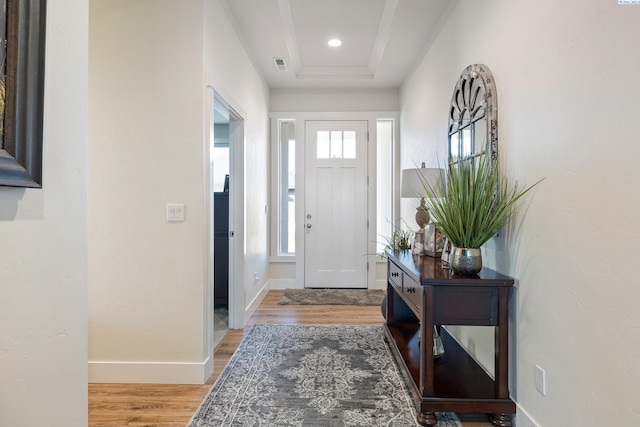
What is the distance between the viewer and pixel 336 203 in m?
4.50

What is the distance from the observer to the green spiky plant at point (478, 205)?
166 centimetres

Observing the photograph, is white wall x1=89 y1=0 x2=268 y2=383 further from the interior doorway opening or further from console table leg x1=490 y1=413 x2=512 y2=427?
console table leg x1=490 y1=413 x2=512 y2=427

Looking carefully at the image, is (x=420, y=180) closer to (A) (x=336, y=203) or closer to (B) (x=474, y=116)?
(B) (x=474, y=116)

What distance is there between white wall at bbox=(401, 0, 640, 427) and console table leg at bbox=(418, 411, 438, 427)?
408 mm

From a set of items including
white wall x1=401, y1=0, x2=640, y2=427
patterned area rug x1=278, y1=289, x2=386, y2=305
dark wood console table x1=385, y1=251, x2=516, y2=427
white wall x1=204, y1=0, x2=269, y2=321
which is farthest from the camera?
patterned area rug x1=278, y1=289, x2=386, y2=305

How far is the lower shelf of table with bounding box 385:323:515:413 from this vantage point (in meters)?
1.63

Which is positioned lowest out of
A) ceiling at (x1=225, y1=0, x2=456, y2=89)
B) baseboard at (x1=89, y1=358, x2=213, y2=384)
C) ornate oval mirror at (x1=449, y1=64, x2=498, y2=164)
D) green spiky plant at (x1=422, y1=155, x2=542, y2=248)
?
baseboard at (x1=89, y1=358, x2=213, y2=384)

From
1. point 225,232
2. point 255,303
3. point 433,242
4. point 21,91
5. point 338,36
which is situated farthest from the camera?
point 255,303

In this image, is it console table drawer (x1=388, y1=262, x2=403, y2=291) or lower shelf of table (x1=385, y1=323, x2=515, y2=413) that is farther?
console table drawer (x1=388, y1=262, x2=403, y2=291)

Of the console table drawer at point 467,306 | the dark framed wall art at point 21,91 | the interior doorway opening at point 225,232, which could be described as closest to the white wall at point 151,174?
the interior doorway opening at point 225,232

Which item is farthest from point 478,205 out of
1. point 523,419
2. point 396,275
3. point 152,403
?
point 152,403

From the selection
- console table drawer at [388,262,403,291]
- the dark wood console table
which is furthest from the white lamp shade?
the dark wood console table

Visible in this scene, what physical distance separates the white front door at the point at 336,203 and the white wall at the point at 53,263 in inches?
139

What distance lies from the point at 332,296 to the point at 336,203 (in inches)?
48.7
